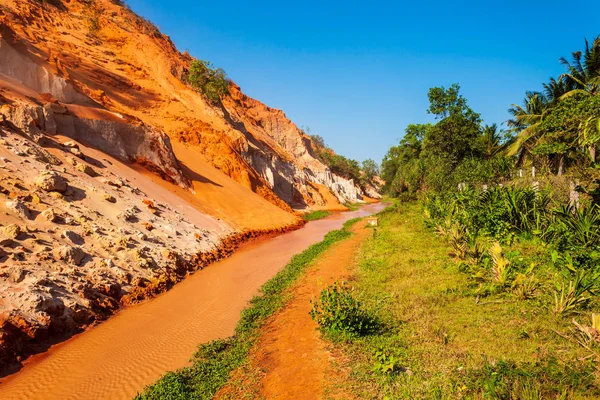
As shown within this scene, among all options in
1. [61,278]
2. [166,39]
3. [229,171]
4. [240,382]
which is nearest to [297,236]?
[229,171]

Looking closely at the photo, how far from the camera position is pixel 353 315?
629cm

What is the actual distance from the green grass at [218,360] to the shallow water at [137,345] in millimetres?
373

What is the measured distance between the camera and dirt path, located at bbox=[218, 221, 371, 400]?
482 centimetres

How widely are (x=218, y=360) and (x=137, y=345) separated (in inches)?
84.0

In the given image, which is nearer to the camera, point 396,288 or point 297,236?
point 396,288

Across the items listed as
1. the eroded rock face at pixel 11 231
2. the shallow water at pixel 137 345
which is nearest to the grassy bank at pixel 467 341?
the shallow water at pixel 137 345

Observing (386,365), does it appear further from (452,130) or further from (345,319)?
(452,130)

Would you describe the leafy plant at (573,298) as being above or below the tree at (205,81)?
below

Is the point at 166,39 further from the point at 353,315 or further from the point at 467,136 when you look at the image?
the point at 353,315

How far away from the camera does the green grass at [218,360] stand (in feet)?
17.0

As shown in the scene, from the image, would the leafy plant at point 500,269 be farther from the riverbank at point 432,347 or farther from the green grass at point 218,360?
the green grass at point 218,360

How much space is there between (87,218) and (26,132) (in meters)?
5.99

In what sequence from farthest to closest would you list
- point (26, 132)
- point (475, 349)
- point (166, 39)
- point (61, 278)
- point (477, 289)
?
1. point (166, 39)
2. point (26, 132)
3. point (61, 278)
4. point (477, 289)
5. point (475, 349)

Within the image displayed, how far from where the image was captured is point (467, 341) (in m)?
5.43
